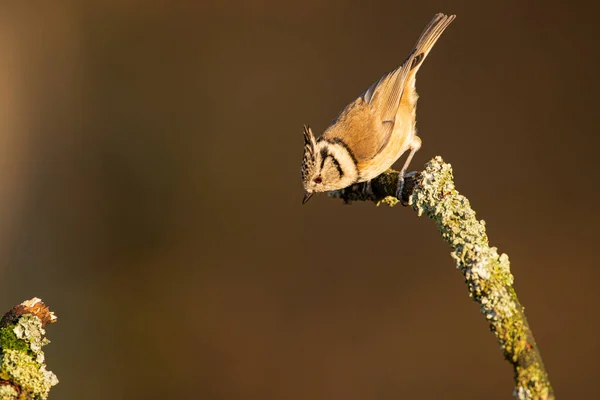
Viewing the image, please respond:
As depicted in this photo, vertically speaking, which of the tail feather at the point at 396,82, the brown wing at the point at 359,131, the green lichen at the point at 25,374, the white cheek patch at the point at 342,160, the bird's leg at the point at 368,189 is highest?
the tail feather at the point at 396,82

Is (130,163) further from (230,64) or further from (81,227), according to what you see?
(230,64)

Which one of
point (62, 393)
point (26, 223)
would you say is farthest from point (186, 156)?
point (62, 393)

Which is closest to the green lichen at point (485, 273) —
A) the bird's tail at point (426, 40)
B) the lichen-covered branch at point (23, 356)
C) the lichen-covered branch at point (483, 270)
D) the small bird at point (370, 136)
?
the lichen-covered branch at point (483, 270)

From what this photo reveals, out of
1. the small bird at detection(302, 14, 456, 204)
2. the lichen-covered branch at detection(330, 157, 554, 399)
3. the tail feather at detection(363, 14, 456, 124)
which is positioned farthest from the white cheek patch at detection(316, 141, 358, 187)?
the lichen-covered branch at detection(330, 157, 554, 399)

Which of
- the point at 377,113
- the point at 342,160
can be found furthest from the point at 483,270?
the point at 377,113

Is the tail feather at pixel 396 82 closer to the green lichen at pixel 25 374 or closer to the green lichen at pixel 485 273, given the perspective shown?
the green lichen at pixel 485 273

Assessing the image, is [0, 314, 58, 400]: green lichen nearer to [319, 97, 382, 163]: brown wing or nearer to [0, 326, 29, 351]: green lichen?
[0, 326, 29, 351]: green lichen
